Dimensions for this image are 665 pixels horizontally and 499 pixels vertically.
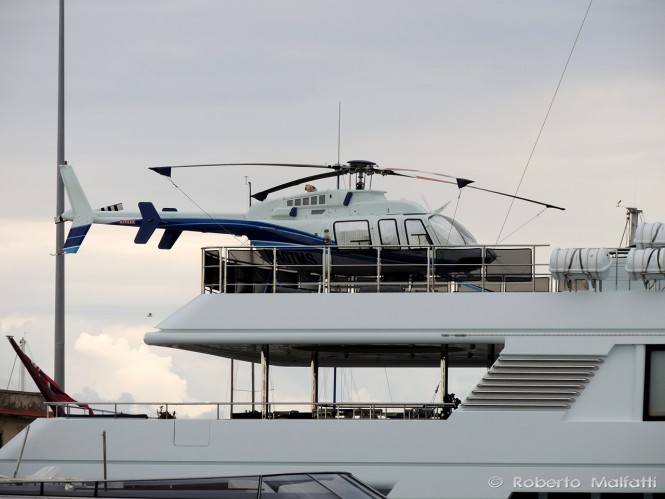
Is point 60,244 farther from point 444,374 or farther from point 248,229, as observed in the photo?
point 444,374

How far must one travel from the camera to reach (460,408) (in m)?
19.5

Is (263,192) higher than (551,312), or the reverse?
(263,192)

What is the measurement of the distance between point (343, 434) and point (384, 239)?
4.61 meters

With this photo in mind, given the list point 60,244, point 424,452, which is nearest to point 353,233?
point 424,452

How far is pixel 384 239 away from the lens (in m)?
23.0

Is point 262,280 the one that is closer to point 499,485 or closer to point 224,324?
point 224,324

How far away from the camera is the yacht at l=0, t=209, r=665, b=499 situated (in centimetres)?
1919

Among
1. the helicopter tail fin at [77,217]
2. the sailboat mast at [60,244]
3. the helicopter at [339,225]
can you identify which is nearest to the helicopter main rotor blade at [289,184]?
the helicopter at [339,225]

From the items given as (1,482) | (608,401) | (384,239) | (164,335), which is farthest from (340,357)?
(1,482)

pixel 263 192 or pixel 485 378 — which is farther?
pixel 263 192

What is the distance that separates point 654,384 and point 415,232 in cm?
536

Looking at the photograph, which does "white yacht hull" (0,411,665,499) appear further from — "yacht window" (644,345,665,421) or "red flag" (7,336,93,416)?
"red flag" (7,336,93,416)

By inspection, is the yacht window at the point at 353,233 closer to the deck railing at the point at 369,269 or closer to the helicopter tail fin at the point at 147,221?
the deck railing at the point at 369,269

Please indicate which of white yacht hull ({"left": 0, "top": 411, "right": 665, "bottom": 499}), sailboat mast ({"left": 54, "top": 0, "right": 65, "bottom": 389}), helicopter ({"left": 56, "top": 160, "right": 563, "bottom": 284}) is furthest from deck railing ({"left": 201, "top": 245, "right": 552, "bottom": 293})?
sailboat mast ({"left": 54, "top": 0, "right": 65, "bottom": 389})
